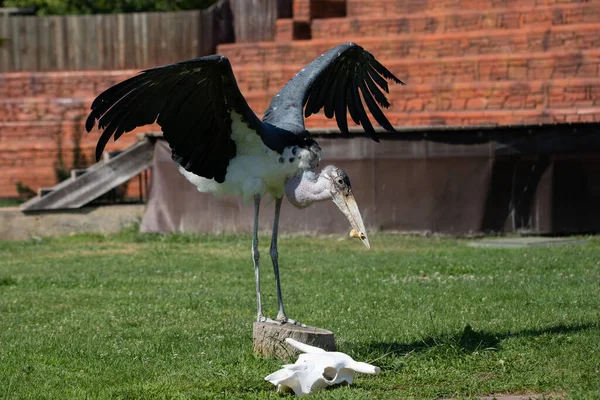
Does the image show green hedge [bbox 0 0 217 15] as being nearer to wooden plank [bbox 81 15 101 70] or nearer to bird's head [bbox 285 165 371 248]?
wooden plank [bbox 81 15 101 70]

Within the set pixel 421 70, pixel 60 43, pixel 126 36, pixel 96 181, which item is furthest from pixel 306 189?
pixel 60 43

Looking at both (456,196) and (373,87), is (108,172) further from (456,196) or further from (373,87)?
(373,87)

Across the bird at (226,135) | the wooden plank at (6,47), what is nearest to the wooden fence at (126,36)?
the wooden plank at (6,47)

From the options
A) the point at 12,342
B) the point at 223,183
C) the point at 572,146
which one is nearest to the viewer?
the point at 223,183

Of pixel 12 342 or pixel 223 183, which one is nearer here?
pixel 223 183

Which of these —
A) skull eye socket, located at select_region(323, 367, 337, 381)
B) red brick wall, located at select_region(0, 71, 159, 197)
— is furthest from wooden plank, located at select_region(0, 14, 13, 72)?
skull eye socket, located at select_region(323, 367, 337, 381)

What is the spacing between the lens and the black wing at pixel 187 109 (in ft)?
25.9

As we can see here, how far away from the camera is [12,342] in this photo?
9297mm

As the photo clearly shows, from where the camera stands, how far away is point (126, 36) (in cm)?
2594

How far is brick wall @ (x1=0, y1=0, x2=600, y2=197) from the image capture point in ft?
69.5

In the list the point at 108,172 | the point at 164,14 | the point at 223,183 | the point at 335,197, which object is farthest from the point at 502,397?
the point at 164,14

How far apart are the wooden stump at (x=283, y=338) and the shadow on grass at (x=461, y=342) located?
1.48 ft

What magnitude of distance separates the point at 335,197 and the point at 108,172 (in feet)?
43.6

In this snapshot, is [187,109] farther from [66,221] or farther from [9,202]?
[9,202]
